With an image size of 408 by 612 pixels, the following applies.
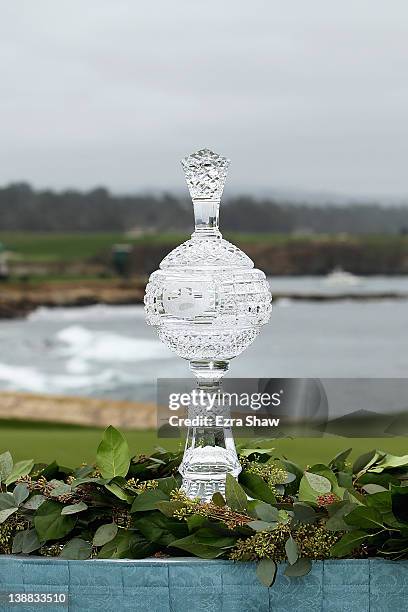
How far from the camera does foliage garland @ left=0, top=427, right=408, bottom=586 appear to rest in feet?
4.39

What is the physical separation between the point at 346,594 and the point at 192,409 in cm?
40

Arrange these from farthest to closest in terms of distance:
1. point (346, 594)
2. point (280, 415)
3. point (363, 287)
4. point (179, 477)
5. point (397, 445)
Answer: point (363, 287), point (397, 445), point (280, 415), point (179, 477), point (346, 594)

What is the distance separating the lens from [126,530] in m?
1.43

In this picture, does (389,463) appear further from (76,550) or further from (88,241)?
(88,241)

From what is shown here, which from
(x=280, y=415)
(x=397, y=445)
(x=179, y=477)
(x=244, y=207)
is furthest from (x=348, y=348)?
(x=179, y=477)

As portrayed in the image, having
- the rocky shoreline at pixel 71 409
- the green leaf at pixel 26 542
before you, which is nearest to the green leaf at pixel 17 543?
the green leaf at pixel 26 542

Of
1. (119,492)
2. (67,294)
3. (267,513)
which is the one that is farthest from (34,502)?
(67,294)

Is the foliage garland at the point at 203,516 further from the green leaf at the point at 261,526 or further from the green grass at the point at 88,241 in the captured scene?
the green grass at the point at 88,241

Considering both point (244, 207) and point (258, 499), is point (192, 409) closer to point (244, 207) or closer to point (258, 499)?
point (258, 499)

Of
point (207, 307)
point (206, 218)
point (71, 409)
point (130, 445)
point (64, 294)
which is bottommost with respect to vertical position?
point (71, 409)

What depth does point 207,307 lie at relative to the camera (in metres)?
1.49

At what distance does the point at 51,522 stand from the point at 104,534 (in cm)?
8

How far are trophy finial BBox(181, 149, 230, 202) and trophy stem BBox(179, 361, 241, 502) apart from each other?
0.93ft

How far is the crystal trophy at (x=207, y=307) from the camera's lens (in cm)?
150
